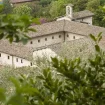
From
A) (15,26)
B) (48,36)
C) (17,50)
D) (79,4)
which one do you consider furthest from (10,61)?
(15,26)

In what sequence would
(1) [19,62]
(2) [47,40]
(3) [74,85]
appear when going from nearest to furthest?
(3) [74,85] → (1) [19,62] → (2) [47,40]

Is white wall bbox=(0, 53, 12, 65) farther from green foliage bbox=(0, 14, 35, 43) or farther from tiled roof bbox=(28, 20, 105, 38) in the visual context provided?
green foliage bbox=(0, 14, 35, 43)

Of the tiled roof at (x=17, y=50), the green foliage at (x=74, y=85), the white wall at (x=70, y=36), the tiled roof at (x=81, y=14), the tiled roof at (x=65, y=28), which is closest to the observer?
the green foliage at (x=74, y=85)

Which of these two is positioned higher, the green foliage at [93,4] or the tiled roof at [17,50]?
the tiled roof at [17,50]

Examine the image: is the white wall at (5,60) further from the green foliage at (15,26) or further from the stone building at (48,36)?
the green foliage at (15,26)

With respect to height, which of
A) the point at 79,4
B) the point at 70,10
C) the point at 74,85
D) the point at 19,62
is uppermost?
the point at 74,85

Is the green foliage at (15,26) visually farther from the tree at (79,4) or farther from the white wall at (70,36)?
the tree at (79,4)

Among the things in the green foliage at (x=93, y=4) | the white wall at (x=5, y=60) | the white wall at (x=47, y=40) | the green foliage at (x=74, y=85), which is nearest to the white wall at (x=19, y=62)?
the white wall at (x=5, y=60)

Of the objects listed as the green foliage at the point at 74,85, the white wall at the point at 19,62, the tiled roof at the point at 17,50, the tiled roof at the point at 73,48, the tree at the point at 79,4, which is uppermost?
the green foliage at the point at 74,85

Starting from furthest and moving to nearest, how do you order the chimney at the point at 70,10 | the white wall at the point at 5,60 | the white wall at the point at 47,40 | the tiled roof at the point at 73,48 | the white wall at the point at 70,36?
the chimney at the point at 70,10 < the white wall at the point at 70,36 < the white wall at the point at 47,40 < the white wall at the point at 5,60 < the tiled roof at the point at 73,48

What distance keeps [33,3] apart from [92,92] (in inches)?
1485

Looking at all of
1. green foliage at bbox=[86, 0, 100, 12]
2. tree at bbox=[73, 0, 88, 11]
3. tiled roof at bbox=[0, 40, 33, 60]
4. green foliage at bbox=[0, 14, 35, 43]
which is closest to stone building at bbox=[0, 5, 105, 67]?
tiled roof at bbox=[0, 40, 33, 60]

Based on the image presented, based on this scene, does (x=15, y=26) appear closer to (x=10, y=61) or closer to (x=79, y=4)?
(x=10, y=61)

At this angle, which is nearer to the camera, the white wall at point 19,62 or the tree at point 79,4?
the white wall at point 19,62
